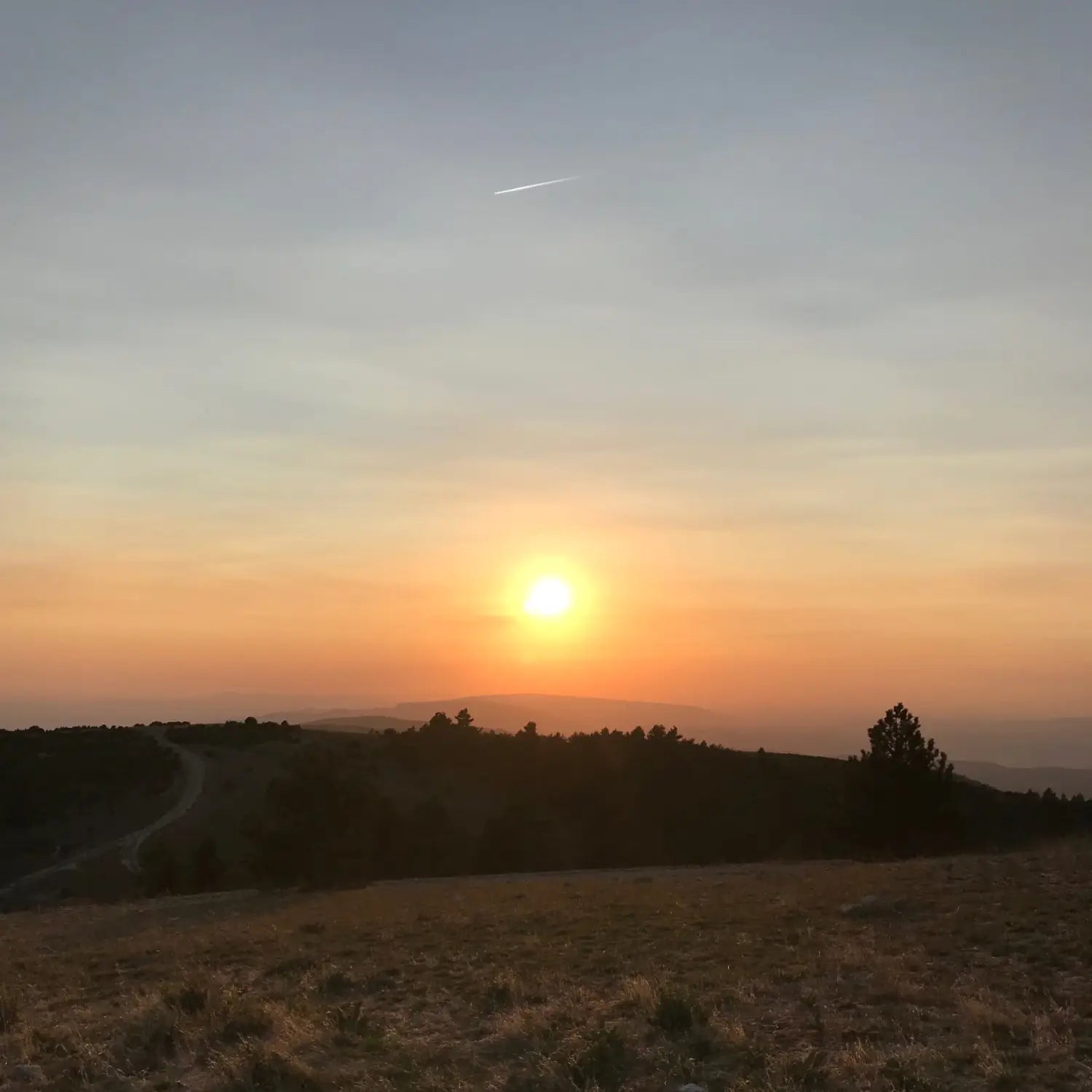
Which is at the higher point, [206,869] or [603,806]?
[603,806]

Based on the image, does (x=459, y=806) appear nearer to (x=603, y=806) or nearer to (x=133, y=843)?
(x=603, y=806)

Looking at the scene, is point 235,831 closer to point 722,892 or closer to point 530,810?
point 530,810

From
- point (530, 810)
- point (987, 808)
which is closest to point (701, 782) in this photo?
point (530, 810)

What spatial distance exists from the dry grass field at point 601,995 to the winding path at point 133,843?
2942cm

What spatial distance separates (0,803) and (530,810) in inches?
1274

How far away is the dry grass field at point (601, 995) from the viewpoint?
966 cm

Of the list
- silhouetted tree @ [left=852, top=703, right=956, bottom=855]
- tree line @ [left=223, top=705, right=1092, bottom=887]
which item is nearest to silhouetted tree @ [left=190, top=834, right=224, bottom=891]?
tree line @ [left=223, top=705, right=1092, bottom=887]

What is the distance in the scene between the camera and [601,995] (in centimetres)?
1268

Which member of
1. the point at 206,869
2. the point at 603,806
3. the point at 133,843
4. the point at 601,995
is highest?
the point at 601,995

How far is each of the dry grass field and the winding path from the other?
29.4m

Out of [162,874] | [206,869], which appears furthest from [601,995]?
[162,874]

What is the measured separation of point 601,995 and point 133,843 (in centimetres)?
4638

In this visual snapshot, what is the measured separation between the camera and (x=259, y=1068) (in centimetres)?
1007

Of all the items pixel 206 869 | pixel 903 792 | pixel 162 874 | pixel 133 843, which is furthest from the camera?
pixel 133 843
